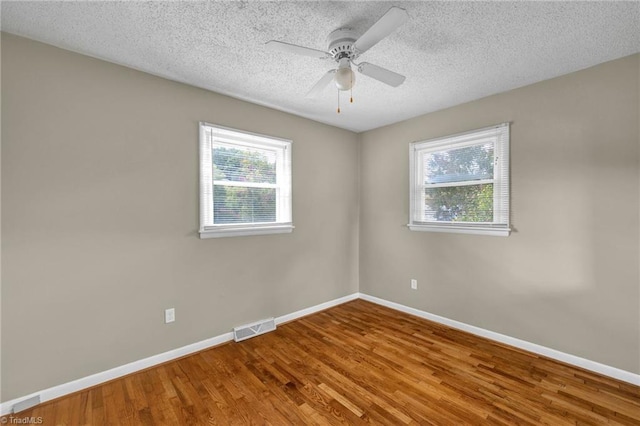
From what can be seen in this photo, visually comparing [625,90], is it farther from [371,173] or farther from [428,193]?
[371,173]

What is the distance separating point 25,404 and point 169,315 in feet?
3.18

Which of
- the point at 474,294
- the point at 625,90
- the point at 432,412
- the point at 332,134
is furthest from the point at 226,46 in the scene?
the point at 474,294

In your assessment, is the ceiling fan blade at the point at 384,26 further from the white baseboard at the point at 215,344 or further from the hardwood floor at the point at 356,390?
the white baseboard at the point at 215,344

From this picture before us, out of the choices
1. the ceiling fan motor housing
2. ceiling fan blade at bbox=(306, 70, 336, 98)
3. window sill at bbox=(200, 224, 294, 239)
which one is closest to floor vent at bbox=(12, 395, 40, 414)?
window sill at bbox=(200, 224, 294, 239)

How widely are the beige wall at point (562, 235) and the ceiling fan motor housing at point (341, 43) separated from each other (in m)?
1.88

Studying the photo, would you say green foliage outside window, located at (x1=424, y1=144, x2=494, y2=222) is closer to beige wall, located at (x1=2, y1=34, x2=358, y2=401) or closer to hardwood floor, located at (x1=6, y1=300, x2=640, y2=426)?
hardwood floor, located at (x1=6, y1=300, x2=640, y2=426)

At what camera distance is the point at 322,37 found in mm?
1924

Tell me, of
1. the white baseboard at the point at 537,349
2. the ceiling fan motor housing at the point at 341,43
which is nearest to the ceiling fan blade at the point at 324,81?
the ceiling fan motor housing at the point at 341,43

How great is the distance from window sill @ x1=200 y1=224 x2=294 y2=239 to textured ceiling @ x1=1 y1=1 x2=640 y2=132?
139 cm

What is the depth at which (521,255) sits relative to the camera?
2719 mm

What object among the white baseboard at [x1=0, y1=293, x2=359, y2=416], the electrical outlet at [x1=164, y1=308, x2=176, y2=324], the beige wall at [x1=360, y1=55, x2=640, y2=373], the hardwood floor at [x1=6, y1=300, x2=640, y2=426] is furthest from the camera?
the electrical outlet at [x1=164, y1=308, x2=176, y2=324]

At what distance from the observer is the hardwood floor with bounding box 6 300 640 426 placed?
71.8 inches

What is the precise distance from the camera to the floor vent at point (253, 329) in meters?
2.88

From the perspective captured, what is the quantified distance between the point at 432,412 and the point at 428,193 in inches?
92.6
